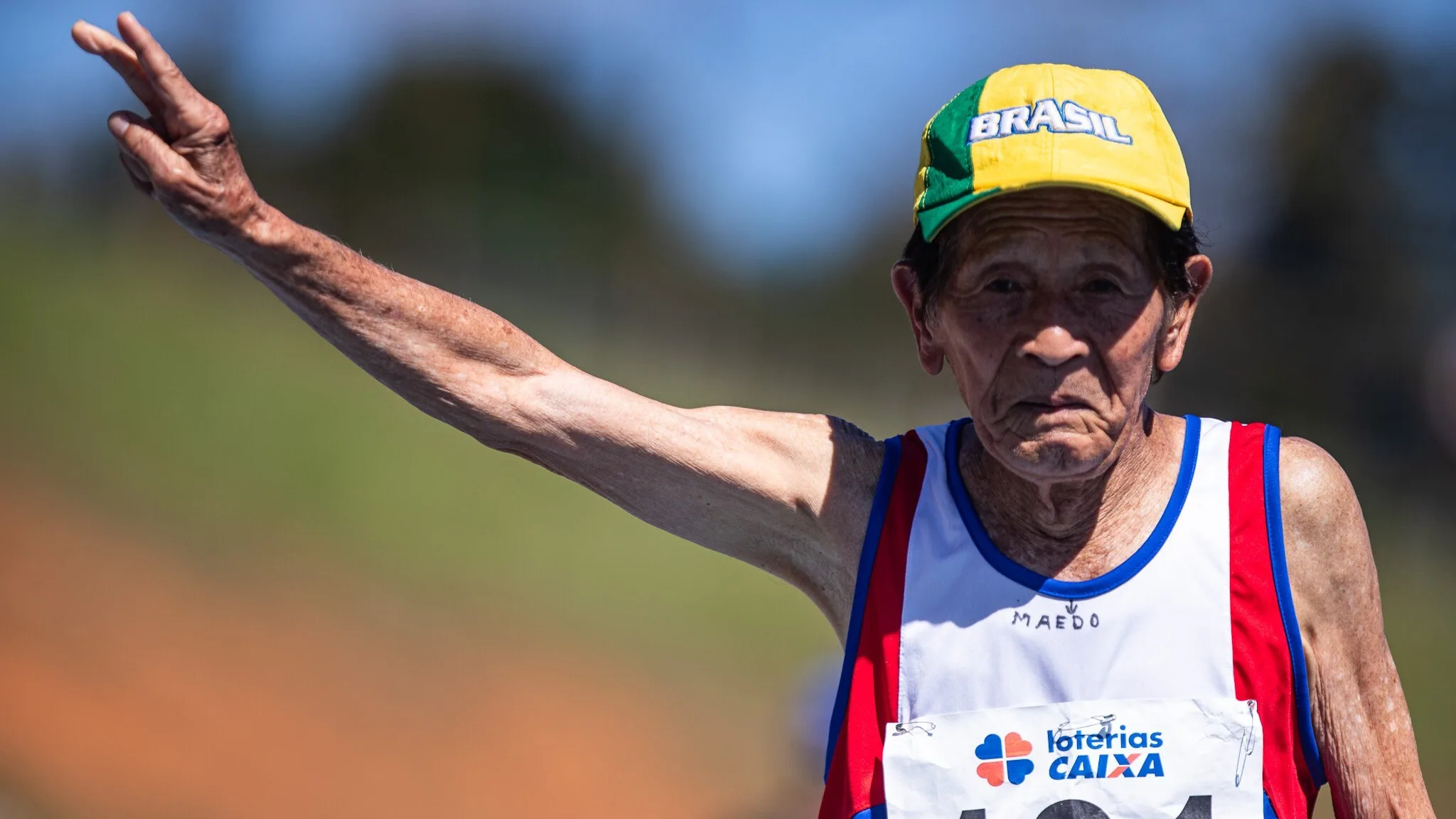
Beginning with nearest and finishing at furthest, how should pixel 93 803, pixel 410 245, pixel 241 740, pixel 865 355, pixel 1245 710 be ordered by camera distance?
pixel 1245 710, pixel 93 803, pixel 241 740, pixel 865 355, pixel 410 245

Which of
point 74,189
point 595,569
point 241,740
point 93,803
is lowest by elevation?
point 93,803

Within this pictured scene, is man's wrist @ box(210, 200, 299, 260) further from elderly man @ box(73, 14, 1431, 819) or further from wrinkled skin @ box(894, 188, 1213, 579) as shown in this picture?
wrinkled skin @ box(894, 188, 1213, 579)

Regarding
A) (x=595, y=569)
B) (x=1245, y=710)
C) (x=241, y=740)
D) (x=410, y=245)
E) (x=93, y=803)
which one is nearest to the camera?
(x=1245, y=710)

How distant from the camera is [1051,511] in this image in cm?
250

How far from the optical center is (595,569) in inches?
459

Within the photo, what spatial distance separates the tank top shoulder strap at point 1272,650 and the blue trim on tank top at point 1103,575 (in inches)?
4.2

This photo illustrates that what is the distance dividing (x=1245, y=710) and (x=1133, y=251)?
0.81m

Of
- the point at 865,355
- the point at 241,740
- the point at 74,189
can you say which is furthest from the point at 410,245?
the point at 241,740

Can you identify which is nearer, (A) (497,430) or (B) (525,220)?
(A) (497,430)

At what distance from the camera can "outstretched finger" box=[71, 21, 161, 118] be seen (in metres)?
1.99

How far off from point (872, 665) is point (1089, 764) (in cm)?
41

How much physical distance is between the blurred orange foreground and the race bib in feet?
20.1

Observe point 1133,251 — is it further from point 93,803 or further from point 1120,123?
point 93,803

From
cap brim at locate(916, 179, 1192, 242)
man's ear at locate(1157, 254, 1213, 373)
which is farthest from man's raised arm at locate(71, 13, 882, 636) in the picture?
man's ear at locate(1157, 254, 1213, 373)
